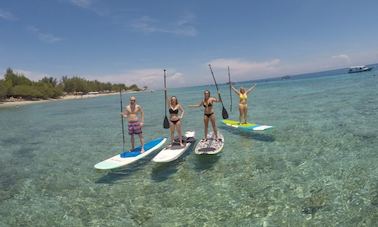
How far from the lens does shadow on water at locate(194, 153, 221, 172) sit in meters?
12.4

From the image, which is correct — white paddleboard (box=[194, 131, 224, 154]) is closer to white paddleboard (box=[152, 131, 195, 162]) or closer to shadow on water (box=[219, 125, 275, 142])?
white paddleboard (box=[152, 131, 195, 162])

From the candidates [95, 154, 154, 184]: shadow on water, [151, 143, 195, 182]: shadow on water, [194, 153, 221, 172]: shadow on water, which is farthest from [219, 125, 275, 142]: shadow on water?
[95, 154, 154, 184]: shadow on water

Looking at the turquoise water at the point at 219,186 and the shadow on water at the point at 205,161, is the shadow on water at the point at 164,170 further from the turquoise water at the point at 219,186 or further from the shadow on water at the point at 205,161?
the shadow on water at the point at 205,161

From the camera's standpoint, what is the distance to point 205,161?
13.2 m

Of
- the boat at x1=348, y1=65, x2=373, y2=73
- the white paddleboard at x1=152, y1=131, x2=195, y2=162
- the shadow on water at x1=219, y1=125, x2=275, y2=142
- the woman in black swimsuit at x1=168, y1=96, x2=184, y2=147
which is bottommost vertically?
the shadow on water at x1=219, y1=125, x2=275, y2=142

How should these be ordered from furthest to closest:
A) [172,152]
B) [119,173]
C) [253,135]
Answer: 1. [253,135]
2. [172,152]
3. [119,173]

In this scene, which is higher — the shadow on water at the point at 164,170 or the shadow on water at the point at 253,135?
the shadow on water at the point at 253,135

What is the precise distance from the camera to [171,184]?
424 inches

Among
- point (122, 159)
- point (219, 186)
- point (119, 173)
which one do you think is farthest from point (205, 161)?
point (119, 173)

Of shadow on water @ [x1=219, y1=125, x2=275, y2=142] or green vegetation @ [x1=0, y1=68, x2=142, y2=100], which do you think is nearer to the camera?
shadow on water @ [x1=219, y1=125, x2=275, y2=142]

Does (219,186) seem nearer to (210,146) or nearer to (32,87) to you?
(210,146)

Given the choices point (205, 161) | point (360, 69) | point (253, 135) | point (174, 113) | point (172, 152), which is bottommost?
point (205, 161)

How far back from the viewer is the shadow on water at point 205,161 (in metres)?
12.4

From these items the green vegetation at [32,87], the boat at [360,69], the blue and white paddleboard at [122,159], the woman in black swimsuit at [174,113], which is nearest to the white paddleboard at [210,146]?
the woman in black swimsuit at [174,113]
